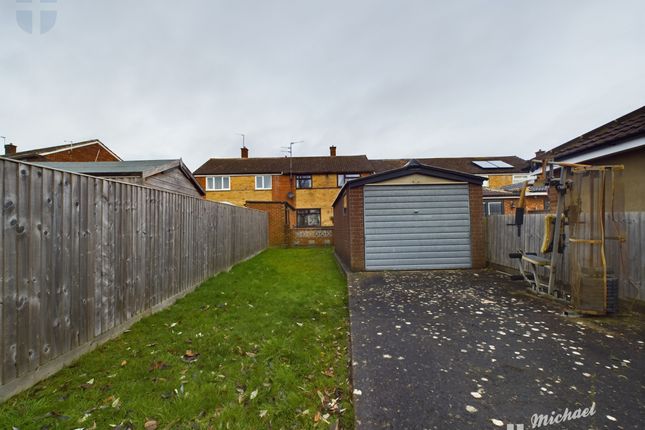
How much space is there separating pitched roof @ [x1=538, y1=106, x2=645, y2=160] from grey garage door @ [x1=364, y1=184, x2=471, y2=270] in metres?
2.47

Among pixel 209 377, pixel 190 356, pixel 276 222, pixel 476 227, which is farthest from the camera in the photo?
pixel 276 222

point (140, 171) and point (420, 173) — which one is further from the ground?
point (140, 171)

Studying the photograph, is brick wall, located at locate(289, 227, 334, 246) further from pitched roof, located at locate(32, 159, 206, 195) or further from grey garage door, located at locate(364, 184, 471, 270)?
grey garage door, located at locate(364, 184, 471, 270)

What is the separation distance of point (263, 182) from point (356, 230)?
19419 millimetres

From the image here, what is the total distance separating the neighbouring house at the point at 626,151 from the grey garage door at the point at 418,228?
108 inches

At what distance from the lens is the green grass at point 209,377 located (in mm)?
1989

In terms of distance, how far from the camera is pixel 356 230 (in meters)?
7.70

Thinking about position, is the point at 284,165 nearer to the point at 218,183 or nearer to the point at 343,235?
the point at 218,183

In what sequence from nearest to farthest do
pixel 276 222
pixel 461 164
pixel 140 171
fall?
pixel 140 171 → pixel 276 222 → pixel 461 164

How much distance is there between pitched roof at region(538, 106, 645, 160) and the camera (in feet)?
14.5

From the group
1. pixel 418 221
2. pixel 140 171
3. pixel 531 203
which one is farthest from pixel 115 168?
pixel 531 203

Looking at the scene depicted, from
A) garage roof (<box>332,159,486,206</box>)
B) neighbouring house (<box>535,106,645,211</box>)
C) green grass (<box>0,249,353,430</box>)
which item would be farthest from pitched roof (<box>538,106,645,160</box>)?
green grass (<box>0,249,353,430</box>)

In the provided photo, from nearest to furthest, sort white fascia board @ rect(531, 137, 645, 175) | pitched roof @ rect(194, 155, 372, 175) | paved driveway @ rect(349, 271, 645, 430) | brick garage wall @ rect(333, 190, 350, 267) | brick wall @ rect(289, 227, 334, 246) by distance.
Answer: paved driveway @ rect(349, 271, 645, 430)
white fascia board @ rect(531, 137, 645, 175)
brick garage wall @ rect(333, 190, 350, 267)
brick wall @ rect(289, 227, 334, 246)
pitched roof @ rect(194, 155, 372, 175)

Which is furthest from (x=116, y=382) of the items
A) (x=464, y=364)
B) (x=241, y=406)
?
(x=464, y=364)
